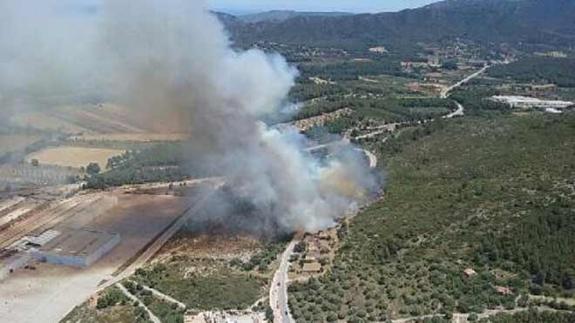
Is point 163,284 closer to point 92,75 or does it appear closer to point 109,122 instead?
point 92,75

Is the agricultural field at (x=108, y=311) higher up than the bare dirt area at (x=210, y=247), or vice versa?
the bare dirt area at (x=210, y=247)

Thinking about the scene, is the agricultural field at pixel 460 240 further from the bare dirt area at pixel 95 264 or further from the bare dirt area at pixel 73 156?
the bare dirt area at pixel 73 156

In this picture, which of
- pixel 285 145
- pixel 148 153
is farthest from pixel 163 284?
pixel 148 153

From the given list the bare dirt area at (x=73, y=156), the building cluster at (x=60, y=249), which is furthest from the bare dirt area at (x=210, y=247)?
the bare dirt area at (x=73, y=156)

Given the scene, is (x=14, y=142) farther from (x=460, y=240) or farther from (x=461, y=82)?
(x=461, y=82)

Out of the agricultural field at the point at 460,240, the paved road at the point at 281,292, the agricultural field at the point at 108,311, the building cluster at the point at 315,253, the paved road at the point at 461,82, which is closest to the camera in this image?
the paved road at the point at 281,292

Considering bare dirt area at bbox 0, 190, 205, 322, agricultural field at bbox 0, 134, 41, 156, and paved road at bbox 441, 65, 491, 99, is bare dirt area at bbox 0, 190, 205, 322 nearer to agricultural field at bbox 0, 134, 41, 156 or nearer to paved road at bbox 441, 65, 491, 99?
agricultural field at bbox 0, 134, 41, 156
